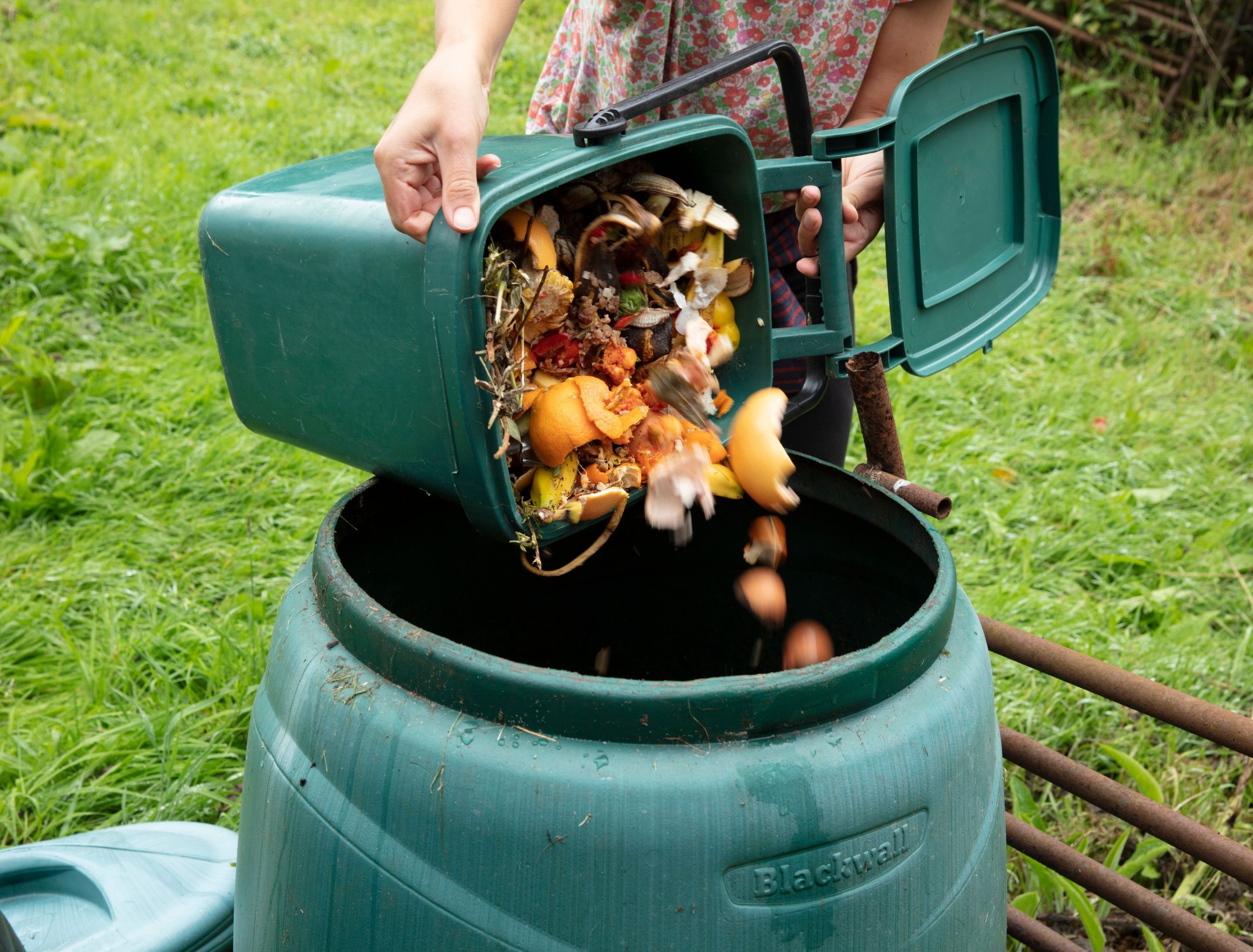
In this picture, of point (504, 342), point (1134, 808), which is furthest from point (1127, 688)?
point (504, 342)

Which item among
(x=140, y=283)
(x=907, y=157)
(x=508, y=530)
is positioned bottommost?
(x=140, y=283)

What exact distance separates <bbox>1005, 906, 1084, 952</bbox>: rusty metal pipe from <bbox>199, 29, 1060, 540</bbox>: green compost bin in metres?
0.79

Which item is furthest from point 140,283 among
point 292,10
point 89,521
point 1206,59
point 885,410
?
point 1206,59

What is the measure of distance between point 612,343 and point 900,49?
2.29 ft

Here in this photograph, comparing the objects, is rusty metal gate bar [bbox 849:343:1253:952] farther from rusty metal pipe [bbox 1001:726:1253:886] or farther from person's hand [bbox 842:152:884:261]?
person's hand [bbox 842:152:884:261]

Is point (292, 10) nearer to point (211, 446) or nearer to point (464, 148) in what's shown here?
point (211, 446)

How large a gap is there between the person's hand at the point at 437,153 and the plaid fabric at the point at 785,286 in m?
0.65

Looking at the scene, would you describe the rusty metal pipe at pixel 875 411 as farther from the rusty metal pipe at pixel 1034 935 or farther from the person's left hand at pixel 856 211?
the rusty metal pipe at pixel 1034 935

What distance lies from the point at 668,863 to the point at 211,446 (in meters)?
2.09

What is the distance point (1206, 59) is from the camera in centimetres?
479

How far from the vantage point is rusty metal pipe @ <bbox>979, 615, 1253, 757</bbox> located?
1.22 metres

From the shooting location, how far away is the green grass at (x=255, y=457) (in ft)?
6.15

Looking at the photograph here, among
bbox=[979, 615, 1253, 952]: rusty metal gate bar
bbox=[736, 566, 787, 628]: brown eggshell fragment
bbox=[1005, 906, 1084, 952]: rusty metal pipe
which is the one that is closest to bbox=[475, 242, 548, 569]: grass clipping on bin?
bbox=[736, 566, 787, 628]: brown eggshell fragment

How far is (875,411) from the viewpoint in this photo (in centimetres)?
144
